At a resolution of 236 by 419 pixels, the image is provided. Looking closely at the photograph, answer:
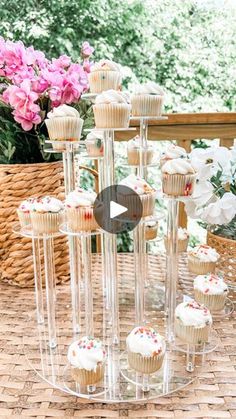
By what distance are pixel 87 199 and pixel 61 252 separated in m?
0.48

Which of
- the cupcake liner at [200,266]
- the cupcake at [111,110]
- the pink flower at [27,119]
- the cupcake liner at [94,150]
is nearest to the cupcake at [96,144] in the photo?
the cupcake liner at [94,150]

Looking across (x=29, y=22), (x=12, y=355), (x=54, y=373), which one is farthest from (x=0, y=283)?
(x=29, y=22)

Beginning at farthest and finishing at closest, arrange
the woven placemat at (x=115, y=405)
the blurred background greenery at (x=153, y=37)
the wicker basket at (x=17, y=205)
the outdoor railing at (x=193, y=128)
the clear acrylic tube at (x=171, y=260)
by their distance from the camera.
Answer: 1. the blurred background greenery at (x=153, y=37)
2. the outdoor railing at (x=193, y=128)
3. the wicker basket at (x=17, y=205)
4. the clear acrylic tube at (x=171, y=260)
5. the woven placemat at (x=115, y=405)

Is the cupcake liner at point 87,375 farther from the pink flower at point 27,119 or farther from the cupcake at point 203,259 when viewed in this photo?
the pink flower at point 27,119

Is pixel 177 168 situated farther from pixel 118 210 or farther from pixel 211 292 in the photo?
pixel 211 292

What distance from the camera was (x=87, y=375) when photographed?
2.36ft

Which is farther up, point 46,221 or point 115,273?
point 46,221

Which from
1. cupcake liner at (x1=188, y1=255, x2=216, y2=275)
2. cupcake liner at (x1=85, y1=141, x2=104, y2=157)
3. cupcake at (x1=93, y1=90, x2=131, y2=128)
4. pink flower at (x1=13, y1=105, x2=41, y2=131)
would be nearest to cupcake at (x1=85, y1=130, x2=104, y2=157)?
cupcake liner at (x1=85, y1=141, x2=104, y2=157)

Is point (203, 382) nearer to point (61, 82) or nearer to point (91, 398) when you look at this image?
point (91, 398)

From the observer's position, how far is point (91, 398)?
736 millimetres

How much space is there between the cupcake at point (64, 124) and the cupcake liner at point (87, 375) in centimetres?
42

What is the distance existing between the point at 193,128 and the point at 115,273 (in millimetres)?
982

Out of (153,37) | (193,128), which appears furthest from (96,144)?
(153,37)

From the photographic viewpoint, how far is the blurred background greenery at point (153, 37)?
302 cm
